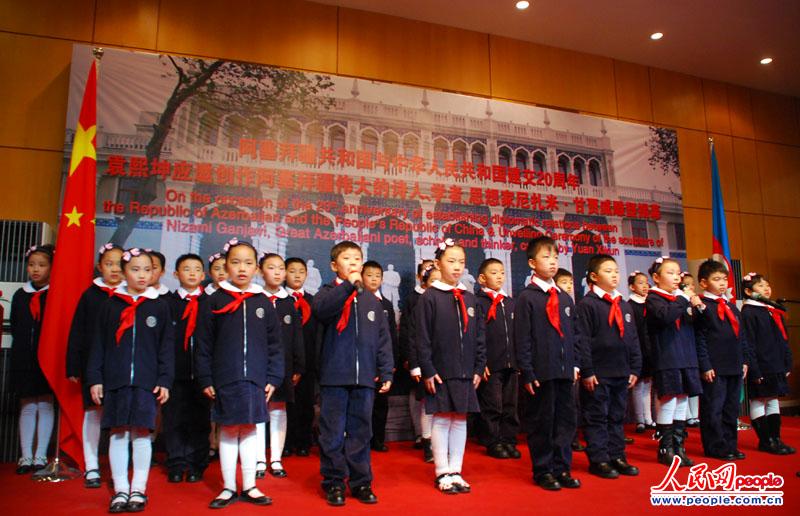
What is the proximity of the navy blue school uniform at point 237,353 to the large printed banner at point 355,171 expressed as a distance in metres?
1.79

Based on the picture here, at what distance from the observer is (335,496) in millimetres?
2803

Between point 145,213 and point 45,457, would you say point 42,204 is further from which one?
point 45,457

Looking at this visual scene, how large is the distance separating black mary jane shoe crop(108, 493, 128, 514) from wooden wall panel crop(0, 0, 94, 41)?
3.94 metres

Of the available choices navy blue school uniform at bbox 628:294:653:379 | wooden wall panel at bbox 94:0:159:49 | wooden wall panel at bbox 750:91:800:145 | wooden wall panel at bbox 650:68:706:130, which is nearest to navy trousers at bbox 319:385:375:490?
navy blue school uniform at bbox 628:294:653:379

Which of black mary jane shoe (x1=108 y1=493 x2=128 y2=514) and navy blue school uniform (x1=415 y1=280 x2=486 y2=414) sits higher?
navy blue school uniform (x1=415 y1=280 x2=486 y2=414)

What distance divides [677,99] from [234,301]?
6.25 meters

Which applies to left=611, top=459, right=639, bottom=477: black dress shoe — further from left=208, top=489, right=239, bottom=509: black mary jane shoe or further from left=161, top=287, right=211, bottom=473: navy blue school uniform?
left=161, top=287, right=211, bottom=473: navy blue school uniform

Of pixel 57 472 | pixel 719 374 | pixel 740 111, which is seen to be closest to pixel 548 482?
pixel 719 374

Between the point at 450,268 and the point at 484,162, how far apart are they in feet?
8.97

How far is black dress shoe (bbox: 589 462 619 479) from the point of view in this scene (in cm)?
326

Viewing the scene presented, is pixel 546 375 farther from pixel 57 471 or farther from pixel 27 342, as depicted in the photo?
pixel 27 342

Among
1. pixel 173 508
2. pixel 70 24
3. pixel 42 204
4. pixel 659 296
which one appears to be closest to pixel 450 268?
pixel 659 296

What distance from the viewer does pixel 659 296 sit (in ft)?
12.3

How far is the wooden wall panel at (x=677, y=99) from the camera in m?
6.80
